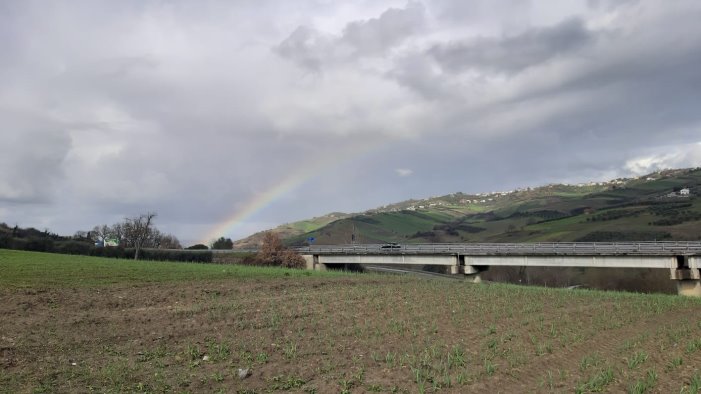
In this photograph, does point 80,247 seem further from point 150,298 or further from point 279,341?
point 279,341

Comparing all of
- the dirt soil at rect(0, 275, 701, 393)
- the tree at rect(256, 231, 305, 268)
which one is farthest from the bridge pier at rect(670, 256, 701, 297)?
the tree at rect(256, 231, 305, 268)

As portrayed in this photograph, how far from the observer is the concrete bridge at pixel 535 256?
222ft

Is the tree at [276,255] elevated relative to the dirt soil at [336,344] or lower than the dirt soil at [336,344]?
elevated

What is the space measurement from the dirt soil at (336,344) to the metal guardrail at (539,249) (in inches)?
1656

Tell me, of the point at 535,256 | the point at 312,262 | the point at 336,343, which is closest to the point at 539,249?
the point at 535,256

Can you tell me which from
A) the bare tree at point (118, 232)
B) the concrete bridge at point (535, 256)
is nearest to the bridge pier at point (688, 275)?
the concrete bridge at point (535, 256)

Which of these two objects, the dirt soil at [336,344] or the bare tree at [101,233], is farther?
the bare tree at [101,233]

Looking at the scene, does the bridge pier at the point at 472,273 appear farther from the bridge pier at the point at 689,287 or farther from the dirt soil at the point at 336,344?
the dirt soil at the point at 336,344

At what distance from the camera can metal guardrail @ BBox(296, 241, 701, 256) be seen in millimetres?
68688

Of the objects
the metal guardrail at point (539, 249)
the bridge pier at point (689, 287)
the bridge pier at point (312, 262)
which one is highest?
the metal guardrail at point (539, 249)

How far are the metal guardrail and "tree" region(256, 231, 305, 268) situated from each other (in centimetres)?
813

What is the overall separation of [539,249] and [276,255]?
50.1 metres

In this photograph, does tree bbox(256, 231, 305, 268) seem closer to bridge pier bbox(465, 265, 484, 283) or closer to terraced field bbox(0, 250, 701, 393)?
bridge pier bbox(465, 265, 484, 283)

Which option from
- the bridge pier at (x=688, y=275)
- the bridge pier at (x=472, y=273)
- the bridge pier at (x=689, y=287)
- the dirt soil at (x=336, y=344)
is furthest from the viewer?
the bridge pier at (x=472, y=273)
